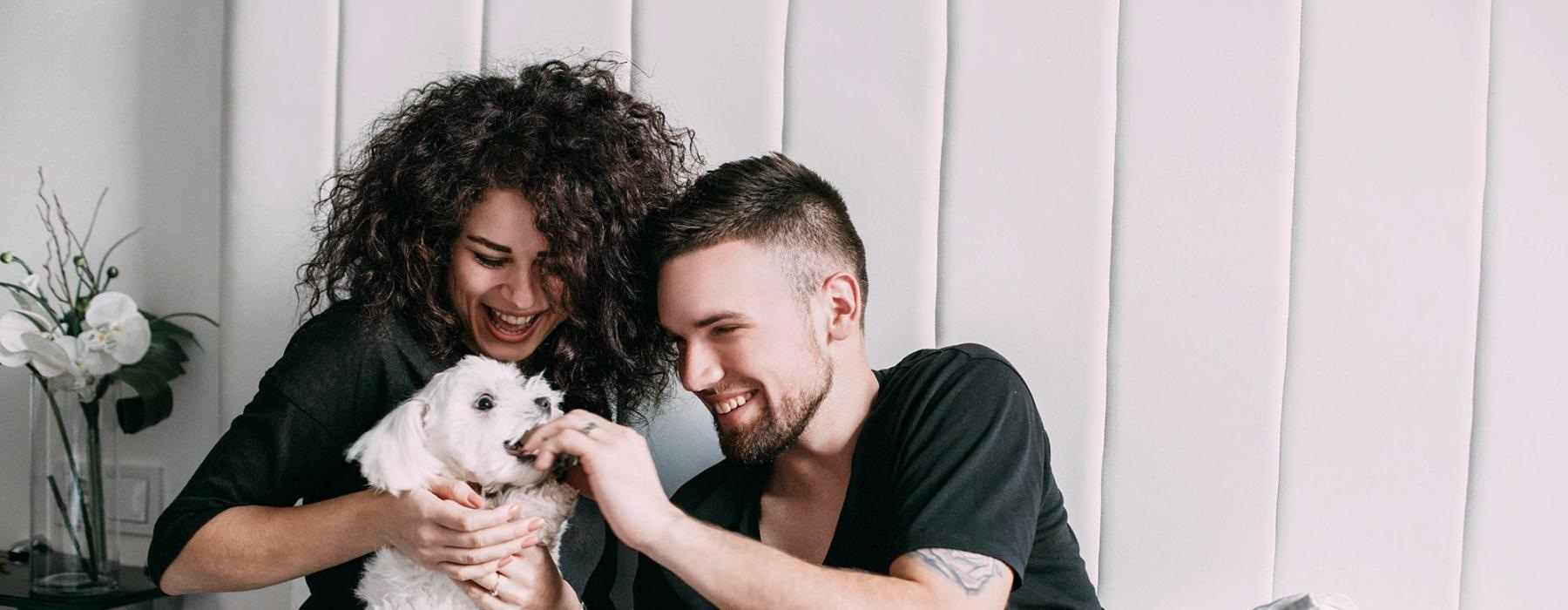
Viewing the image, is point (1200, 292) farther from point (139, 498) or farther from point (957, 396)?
point (139, 498)

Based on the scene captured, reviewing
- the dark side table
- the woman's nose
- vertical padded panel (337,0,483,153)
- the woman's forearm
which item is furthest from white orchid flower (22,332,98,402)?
the woman's nose

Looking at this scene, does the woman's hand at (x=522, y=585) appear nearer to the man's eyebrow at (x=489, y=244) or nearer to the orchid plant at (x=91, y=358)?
the man's eyebrow at (x=489, y=244)

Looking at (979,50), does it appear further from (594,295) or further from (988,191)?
(594,295)

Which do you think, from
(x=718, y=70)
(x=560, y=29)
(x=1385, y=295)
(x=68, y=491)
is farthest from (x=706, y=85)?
(x=68, y=491)

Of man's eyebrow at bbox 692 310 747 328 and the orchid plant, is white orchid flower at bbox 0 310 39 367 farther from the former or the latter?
man's eyebrow at bbox 692 310 747 328

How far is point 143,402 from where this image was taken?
2066 mm

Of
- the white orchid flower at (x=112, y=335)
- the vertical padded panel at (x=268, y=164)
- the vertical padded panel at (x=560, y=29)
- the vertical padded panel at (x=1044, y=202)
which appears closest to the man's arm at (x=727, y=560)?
the vertical padded panel at (x=1044, y=202)

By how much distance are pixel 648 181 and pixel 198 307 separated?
1.18 m

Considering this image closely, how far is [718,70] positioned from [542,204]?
51 centimetres

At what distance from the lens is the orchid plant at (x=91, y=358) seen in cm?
186

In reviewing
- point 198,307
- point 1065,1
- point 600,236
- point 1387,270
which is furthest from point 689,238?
point 198,307

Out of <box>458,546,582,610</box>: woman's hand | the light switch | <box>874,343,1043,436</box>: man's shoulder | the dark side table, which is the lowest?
the dark side table

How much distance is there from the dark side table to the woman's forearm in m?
0.68

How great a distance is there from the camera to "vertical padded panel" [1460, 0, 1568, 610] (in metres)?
1.61
